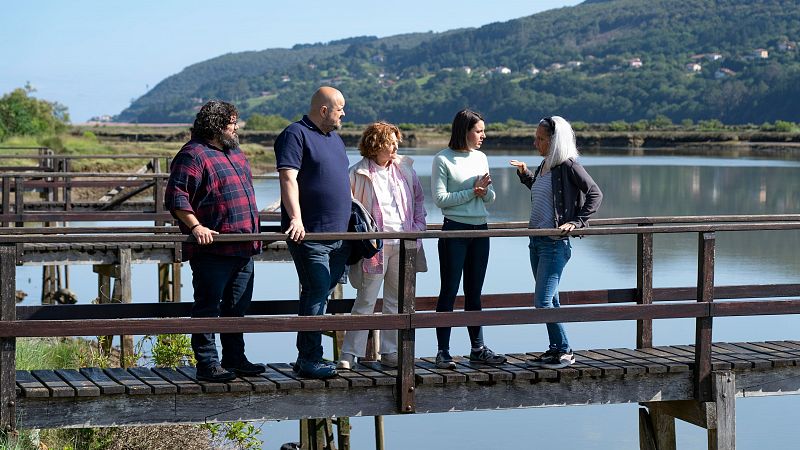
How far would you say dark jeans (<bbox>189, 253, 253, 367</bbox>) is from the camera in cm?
700

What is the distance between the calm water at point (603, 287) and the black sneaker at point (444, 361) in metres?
4.52

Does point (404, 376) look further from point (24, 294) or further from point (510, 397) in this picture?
point (24, 294)

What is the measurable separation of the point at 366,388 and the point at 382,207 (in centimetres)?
100

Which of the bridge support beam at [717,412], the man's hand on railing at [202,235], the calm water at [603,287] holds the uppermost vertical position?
the man's hand on railing at [202,235]

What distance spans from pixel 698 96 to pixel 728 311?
504 ft

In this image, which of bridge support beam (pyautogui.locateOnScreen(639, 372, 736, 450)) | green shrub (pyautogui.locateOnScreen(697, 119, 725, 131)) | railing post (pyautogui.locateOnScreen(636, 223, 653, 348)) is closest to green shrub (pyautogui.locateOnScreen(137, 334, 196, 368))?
railing post (pyautogui.locateOnScreen(636, 223, 653, 348))

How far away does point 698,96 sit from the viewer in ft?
516

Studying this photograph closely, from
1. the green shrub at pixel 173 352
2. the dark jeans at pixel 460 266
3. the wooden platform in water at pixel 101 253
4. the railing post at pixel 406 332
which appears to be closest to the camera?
the railing post at pixel 406 332

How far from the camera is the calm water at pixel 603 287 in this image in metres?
12.7

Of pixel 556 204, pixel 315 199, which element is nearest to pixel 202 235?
pixel 315 199

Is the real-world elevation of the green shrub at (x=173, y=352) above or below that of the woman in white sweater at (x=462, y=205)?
below

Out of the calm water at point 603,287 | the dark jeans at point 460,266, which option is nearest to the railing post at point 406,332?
the dark jeans at point 460,266

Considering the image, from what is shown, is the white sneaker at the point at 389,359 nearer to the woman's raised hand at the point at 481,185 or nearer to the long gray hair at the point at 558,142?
the woman's raised hand at the point at 481,185

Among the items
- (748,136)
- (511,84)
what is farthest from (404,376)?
(511,84)
